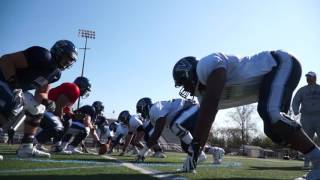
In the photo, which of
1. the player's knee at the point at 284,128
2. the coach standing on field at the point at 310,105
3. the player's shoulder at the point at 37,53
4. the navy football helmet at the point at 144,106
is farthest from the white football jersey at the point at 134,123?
the player's knee at the point at 284,128

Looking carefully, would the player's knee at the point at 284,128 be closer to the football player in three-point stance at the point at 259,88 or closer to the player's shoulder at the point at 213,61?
the football player in three-point stance at the point at 259,88

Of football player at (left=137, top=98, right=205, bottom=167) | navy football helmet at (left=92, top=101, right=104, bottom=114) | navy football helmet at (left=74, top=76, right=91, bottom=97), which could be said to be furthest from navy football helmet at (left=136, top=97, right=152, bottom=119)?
football player at (left=137, top=98, right=205, bottom=167)

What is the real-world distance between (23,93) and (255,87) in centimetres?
383

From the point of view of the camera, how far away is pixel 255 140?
73.8m

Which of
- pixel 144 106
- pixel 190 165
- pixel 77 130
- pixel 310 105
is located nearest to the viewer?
pixel 190 165

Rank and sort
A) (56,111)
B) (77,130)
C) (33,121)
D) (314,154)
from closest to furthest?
(314,154) → (33,121) → (56,111) → (77,130)

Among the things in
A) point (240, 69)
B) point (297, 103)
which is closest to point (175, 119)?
point (297, 103)

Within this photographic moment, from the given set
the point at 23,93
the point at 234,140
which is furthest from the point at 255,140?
the point at 23,93

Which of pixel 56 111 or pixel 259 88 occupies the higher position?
pixel 259 88

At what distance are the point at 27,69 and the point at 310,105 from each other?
6717mm

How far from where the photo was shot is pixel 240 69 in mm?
4441

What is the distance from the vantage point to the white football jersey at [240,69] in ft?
13.9

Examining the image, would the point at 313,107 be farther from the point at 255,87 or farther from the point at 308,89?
the point at 255,87

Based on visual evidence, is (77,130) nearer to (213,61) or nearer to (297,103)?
(297,103)
